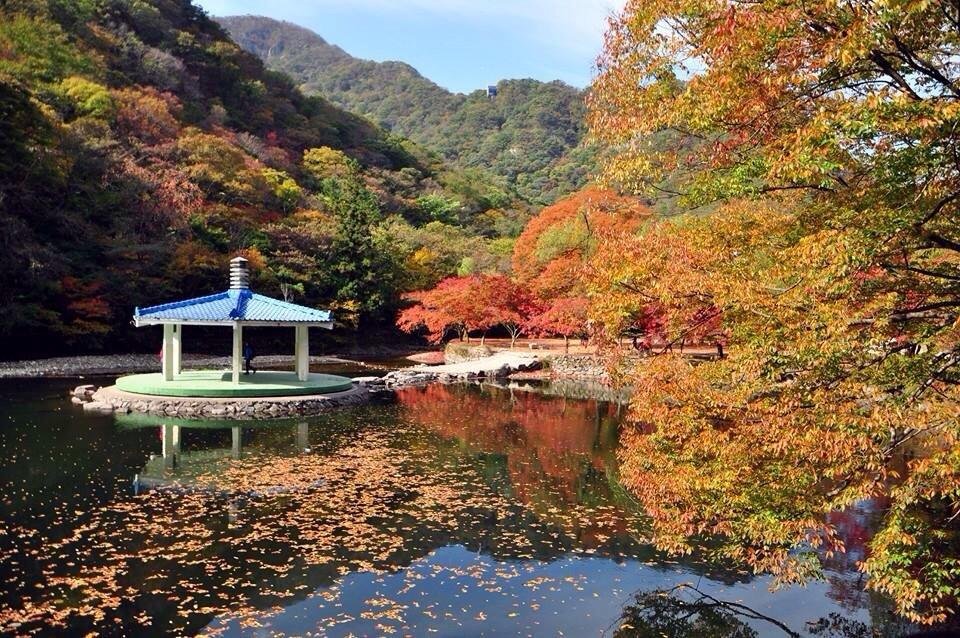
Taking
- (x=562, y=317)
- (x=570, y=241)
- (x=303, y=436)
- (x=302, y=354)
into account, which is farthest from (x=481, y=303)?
(x=303, y=436)

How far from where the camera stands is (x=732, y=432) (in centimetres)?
530

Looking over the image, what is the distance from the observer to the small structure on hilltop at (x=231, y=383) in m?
15.5

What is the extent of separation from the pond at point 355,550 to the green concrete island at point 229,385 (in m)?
3.08

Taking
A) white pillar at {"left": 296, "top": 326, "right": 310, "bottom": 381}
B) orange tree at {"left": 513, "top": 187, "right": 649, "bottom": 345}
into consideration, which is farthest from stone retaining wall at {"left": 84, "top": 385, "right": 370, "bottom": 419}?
orange tree at {"left": 513, "top": 187, "right": 649, "bottom": 345}

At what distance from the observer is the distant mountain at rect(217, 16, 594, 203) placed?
73.9 metres

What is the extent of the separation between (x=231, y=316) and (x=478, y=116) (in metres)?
78.4

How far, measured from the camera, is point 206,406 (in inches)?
609

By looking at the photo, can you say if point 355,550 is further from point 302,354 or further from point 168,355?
point 302,354

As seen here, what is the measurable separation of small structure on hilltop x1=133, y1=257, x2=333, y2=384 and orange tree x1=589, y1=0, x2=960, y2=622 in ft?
42.7

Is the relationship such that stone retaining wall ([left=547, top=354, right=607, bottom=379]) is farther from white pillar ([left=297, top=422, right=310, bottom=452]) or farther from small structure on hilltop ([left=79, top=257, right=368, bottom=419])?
white pillar ([left=297, top=422, right=310, bottom=452])

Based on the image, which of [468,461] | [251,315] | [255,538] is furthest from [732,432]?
[251,315]

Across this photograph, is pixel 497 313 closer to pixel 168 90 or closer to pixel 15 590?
pixel 15 590

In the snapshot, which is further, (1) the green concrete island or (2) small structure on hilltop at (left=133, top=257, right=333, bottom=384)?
(2) small structure on hilltop at (left=133, top=257, right=333, bottom=384)

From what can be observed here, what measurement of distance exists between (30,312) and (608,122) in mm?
23888
